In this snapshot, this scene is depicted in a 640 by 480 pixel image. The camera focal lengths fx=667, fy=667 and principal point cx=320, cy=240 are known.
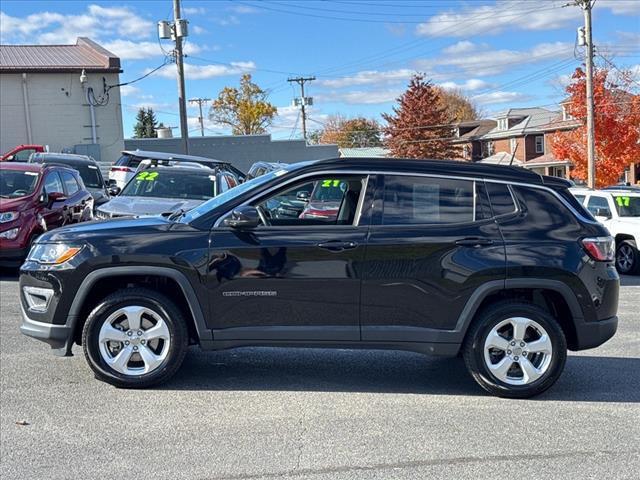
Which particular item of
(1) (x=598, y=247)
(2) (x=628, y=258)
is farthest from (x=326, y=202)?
(2) (x=628, y=258)

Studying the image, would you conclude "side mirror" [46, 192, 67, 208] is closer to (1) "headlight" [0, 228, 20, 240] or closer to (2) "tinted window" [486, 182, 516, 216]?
(1) "headlight" [0, 228, 20, 240]

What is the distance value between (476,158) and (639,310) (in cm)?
5760

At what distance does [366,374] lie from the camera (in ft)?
19.3

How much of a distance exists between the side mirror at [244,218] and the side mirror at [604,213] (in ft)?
37.5

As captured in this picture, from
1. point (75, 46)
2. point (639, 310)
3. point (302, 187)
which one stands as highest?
point (75, 46)

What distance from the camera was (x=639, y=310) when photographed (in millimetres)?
9328

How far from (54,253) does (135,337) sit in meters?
0.91

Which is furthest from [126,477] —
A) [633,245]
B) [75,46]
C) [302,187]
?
[75,46]

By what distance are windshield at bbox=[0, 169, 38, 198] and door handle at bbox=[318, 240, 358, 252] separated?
310 inches

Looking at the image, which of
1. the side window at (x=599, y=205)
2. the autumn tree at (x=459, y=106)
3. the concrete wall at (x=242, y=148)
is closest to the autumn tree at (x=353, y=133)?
the autumn tree at (x=459, y=106)

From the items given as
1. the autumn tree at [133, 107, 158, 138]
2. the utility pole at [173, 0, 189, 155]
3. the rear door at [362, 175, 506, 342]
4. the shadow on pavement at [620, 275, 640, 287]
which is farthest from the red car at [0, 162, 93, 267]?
the autumn tree at [133, 107, 158, 138]

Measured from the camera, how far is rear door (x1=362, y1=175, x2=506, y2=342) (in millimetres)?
5117

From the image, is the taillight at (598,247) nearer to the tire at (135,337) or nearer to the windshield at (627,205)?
the tire at (135,337)

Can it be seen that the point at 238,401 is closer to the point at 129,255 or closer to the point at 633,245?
the point at 129,255
